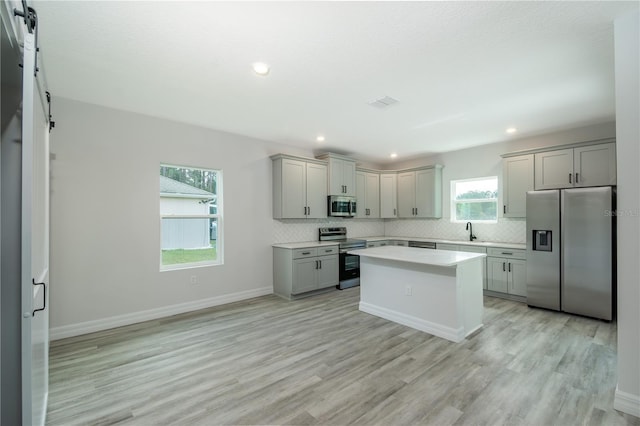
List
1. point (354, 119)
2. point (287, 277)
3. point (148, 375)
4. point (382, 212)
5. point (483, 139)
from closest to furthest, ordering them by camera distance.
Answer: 1. point (148, 375)
2. point (354, 119)
3. point (287, 277)
4. point (483, 139)
5. point (382, 212)

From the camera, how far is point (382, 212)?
691 centimetres

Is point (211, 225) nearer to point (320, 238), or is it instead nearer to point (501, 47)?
point (320, 238)

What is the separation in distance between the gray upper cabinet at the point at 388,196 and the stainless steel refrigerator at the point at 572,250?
2837 mm

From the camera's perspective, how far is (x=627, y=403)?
6.77ft

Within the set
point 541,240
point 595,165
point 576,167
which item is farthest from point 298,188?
point 595,165

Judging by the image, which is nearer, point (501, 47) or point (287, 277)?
point (501, 47)

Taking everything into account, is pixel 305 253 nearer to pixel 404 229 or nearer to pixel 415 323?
pixel 415 323

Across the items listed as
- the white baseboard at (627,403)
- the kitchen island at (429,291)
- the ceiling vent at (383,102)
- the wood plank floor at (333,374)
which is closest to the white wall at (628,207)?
the white baseboard at (627,403)

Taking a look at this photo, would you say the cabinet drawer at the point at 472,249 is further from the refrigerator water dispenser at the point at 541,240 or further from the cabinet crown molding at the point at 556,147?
the cabinet crown molding at the point at 556,147

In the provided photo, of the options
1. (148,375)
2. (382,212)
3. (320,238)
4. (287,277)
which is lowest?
(148,375)

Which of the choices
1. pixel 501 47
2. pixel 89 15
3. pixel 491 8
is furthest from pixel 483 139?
pixel 89 15

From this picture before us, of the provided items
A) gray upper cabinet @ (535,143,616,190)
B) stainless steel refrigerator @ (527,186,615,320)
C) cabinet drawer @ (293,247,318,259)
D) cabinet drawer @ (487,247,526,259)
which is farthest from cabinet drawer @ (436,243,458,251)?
cabinet drawer @ (293,247,318,259)

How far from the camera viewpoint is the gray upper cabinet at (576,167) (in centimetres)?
416

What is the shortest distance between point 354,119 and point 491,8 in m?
2.31
